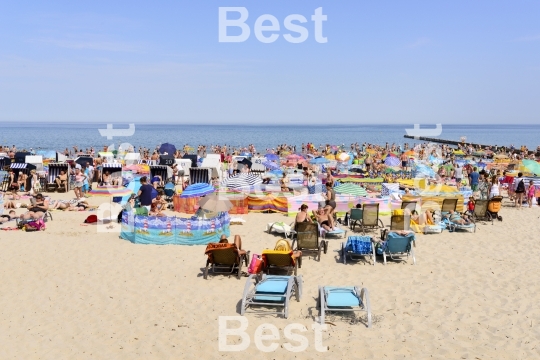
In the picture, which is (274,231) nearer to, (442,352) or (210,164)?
(442,352)

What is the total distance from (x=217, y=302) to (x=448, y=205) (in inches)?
326

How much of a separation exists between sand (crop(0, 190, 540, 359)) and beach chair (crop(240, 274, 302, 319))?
166 millimetres

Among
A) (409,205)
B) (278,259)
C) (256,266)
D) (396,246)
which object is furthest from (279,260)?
(409,205)

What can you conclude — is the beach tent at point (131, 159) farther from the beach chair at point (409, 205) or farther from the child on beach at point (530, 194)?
the child on beach at point (530, 194)

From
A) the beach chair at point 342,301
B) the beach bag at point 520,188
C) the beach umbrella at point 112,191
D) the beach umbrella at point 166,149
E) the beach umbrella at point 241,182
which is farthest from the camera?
the beach umbrella at point 166,149

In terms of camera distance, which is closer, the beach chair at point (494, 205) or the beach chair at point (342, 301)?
the beach chair at point (342, 301)

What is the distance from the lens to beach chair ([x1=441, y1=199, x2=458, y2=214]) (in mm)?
13383

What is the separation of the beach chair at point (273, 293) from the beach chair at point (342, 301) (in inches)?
16.8

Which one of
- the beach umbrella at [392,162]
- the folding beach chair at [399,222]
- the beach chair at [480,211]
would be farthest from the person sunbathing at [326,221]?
the beach umbrella at [392,162]

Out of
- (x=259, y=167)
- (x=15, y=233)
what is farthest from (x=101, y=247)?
(x=259, y=167)

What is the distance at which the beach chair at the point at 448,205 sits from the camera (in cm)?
1338

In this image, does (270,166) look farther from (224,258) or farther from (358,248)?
(224,258)

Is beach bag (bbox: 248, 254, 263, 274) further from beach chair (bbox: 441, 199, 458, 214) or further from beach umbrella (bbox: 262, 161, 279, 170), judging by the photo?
beach umbrella (bbox: 262, 161, 279, 170)

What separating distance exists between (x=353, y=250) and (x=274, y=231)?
2968mm
